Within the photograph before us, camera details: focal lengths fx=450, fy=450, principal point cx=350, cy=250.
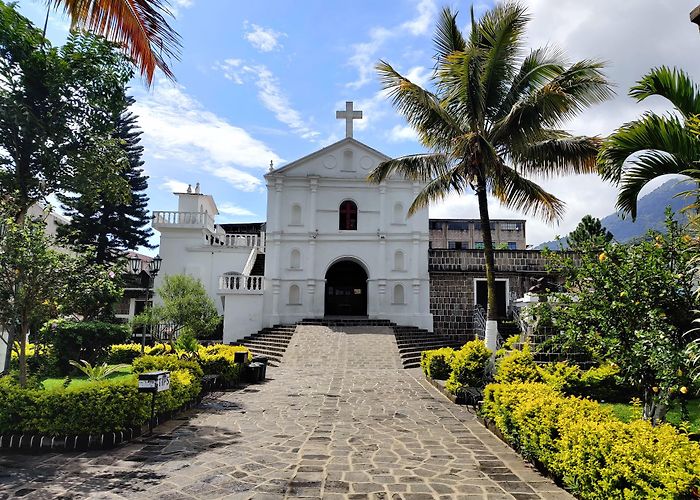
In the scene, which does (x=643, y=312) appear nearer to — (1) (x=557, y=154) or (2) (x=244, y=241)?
(1) (x=557, y=154)

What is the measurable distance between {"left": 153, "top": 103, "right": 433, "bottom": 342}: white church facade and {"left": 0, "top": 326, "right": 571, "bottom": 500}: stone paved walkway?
467 inches

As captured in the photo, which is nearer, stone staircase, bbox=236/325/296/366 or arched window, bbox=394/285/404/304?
stone staircase, bbox=236/325/296/366

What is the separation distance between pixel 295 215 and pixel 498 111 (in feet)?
44.7

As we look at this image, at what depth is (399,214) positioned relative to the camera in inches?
902

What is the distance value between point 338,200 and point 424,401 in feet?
47.0

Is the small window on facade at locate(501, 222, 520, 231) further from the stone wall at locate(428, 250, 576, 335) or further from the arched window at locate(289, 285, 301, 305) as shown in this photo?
the arched window at locate(289, 285, 301, 305)

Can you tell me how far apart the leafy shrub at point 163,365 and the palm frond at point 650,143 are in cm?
853

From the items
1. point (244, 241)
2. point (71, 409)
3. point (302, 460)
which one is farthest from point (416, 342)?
point (71, 409)

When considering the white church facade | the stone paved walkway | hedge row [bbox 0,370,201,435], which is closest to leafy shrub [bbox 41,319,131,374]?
the white church facade

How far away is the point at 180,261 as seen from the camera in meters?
23.7

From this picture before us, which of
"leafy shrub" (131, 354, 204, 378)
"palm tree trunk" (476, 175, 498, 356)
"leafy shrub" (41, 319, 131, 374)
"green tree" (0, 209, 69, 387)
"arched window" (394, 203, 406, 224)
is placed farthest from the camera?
"arched window" (394, 203, 406, 224)

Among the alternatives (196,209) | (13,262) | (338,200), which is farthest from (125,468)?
(196,209)

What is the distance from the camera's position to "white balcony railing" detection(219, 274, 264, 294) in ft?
68.2

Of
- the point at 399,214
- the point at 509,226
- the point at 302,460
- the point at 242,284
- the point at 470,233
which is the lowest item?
the point at 302,460
